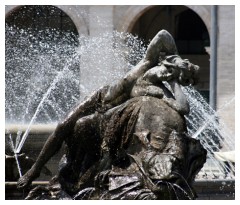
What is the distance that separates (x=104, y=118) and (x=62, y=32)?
23.9 meters

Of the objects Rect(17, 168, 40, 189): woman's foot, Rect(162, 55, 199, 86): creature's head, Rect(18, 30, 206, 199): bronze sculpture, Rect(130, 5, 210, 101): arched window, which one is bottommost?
Rect(130, 5, 210, 101): arched window

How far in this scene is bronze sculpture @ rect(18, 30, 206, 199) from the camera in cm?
976

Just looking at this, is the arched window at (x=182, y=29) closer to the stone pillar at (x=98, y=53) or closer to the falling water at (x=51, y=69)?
the stone pillar at (x=98, y=53)

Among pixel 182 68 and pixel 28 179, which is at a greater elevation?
pixel 182 68

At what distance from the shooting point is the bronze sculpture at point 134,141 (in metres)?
9.76

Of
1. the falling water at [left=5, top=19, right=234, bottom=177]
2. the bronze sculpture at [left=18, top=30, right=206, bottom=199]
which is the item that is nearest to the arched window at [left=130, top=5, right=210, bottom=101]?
the falling water at [left=5, top=19, right=234, bottom=177]

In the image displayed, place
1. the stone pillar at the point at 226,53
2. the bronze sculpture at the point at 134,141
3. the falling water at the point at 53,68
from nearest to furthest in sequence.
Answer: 1. the bronze sculpture at the point at 134,141
2. the falling water at the point at 53,68
3. the stone pillar at the point at 226,53

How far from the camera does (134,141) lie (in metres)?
10.0

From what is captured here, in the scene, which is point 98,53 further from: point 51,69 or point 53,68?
point 51,69

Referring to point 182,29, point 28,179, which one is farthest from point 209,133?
point 28,179

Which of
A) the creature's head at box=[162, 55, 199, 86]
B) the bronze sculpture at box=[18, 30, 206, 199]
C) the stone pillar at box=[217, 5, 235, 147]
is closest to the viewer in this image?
the bronze sculpture at box=[18, 30, 206, 199]

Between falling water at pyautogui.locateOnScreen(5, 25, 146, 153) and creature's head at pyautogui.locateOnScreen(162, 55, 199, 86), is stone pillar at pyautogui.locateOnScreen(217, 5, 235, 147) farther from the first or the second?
creature's head at pyautogui.locateOnScreen(162, 55, 199, 86)

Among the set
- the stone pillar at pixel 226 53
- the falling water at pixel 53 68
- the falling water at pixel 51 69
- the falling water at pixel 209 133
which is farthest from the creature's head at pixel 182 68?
the stone pillar at pixel 226 53
